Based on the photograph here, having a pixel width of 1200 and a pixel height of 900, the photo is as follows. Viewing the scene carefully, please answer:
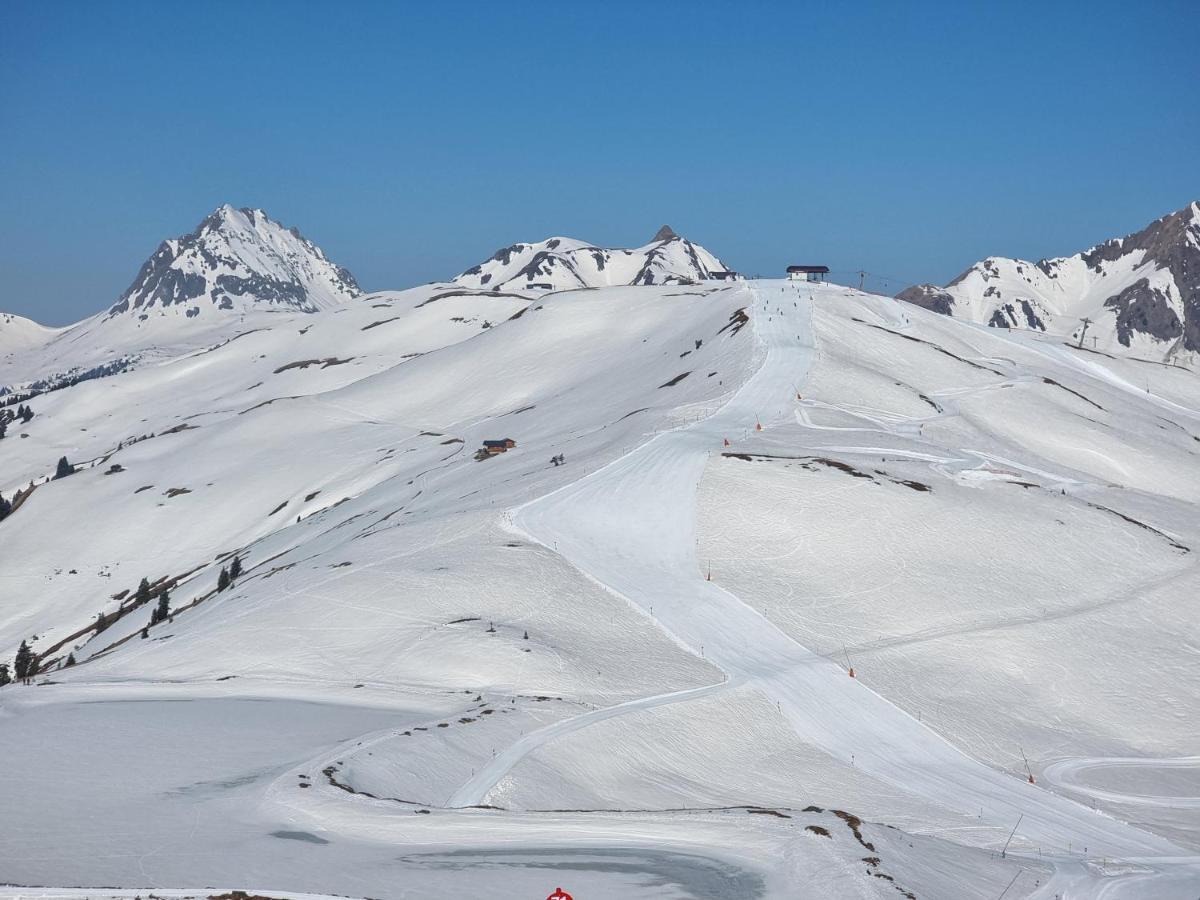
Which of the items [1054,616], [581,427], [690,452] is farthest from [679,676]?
[581,427]

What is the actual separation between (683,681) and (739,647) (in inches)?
247

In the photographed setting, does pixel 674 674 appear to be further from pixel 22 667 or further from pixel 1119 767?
pixel 22 667

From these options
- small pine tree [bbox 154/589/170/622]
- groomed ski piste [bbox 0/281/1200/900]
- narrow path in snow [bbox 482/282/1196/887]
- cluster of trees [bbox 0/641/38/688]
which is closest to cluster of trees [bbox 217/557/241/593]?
groomed ski piste [bbox 0/281/1200/900]

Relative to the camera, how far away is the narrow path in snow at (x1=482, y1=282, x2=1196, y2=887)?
42.7 m

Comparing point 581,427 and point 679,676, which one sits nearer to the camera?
point 679,676

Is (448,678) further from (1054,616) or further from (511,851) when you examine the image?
(1054,616)

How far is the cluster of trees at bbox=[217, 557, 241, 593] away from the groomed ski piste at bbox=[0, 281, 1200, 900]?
3.17m

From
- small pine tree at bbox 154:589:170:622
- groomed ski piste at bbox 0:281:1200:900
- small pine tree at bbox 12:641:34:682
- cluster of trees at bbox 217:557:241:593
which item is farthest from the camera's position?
cluster of trees at bbox 217:557:241:593

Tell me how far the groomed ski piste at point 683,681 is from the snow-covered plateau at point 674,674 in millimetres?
254

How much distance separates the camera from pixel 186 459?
17138cm

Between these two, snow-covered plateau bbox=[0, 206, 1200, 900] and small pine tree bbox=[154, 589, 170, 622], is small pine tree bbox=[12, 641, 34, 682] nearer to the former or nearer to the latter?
snow-covered plateau bbox=[0, 206, 1200, 900]

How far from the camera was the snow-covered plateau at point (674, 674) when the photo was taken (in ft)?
109

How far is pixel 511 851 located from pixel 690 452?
6014cm

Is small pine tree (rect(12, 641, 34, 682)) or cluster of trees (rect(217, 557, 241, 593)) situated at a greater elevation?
cluster of trees (rect(217, 557, 241, 593))
